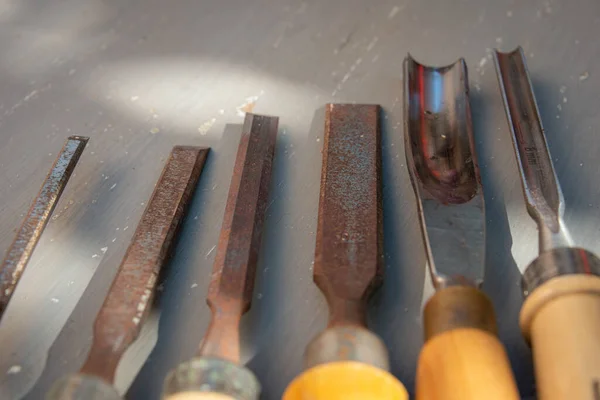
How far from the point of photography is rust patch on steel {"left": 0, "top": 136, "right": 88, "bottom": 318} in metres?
0.69

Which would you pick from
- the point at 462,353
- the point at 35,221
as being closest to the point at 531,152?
the point at 462,353

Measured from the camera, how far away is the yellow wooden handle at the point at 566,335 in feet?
1.63

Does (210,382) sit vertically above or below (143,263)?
below

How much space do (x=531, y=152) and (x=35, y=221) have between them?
621 mm

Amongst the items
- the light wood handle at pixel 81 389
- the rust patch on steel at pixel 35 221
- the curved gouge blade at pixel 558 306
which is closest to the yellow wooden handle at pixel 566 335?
the curved gouge blade at pixel 558 306

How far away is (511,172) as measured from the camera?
0.83 m

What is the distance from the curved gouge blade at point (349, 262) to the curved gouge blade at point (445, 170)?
0.06m

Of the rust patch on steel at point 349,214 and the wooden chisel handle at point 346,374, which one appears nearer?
the wooden chisel handle at point 346,374

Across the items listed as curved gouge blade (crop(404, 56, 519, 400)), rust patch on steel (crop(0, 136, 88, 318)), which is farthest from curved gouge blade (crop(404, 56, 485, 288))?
rust patch on steel (crop(0, 136, 88, 318))

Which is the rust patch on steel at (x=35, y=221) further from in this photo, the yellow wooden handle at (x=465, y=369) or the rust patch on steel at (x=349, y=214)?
the yellow wooden handle at (x=465, y=369)

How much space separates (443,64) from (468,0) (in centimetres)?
20

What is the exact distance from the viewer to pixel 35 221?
759 mm

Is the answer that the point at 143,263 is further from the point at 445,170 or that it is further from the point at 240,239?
the point at 445,170

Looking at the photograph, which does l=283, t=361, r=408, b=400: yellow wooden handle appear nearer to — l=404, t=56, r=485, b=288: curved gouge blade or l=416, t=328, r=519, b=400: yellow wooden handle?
l=416, t=328, r=519, b=400: yellow wooden handle
